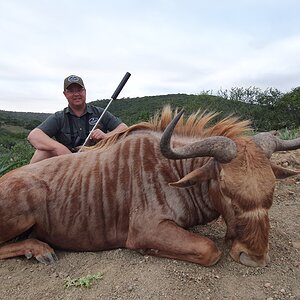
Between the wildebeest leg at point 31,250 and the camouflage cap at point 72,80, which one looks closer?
the wildebeest leg at point 31,250

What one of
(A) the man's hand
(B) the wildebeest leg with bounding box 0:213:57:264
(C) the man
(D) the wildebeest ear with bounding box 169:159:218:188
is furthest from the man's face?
(D) the wildebeest ear with bounding box 169:159:218:188

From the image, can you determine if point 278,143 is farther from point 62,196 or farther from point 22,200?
point 22,200

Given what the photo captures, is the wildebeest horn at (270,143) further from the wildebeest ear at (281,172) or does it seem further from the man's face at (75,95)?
the man's face at (75,95)

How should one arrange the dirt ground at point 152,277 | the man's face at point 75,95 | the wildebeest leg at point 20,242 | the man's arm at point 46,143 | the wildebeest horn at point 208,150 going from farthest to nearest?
the man's face at point 75,95
the man's arm at point 46,143
the wildebeest leg at point 20,242
the wildebeest horn at point 208,150
the dirt ground at point 152,277

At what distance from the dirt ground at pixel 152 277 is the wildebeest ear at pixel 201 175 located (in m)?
0.71

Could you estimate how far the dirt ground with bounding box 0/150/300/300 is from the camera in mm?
3426

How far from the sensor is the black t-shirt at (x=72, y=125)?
6.29m

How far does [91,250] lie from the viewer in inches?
172

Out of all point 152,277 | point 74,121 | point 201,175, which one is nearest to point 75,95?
point 74,121

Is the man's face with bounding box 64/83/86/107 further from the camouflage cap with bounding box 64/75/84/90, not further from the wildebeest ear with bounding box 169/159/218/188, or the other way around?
the wildebeest ear with bounding box 169/159/218/188

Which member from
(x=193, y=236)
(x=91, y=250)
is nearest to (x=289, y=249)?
(x=193, y=236)

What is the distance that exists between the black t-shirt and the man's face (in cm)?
13

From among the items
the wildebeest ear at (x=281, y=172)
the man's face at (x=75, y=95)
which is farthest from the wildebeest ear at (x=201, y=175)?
the man's face at (x=75, y=95)

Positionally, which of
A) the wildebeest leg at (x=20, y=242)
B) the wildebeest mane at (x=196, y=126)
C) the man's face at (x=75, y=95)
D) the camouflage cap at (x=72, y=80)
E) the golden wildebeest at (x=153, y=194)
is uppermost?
the camouflage cap at (x=72, y=80)
